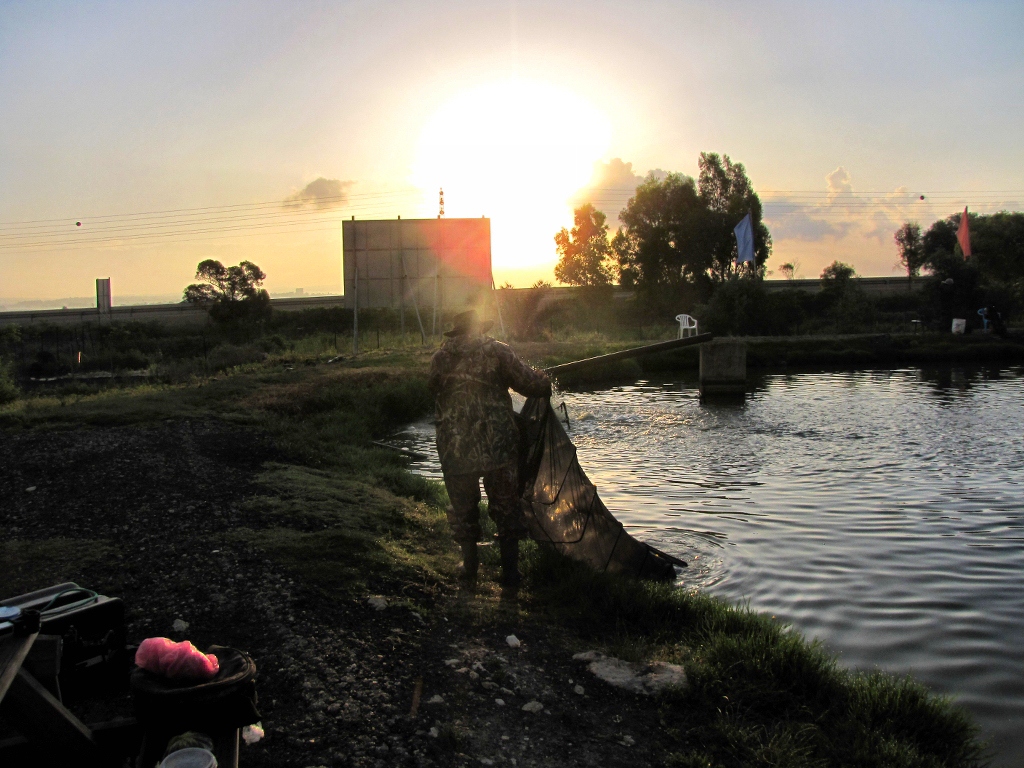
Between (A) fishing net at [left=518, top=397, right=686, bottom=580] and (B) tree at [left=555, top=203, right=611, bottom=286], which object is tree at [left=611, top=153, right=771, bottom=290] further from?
(A) fishing net at [left=518, top=397, right=686, bottom=580]

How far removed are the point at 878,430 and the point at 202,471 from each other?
1164 cm

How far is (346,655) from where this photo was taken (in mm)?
4285

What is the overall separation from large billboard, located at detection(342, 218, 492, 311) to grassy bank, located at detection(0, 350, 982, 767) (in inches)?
815

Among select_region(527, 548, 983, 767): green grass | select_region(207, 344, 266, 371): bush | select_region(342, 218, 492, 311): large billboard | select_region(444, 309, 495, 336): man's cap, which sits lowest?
select_region(527, 548, 983, 767): green grass

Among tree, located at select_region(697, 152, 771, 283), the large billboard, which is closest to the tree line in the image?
tree, located at select_region(697, 152, 771, 283)

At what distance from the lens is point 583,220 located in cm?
6775

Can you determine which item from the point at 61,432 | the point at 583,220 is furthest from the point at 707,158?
the point at 61,432

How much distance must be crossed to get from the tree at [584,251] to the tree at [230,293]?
87.3ft

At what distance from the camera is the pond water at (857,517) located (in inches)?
211

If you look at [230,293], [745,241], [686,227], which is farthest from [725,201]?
[230,293]

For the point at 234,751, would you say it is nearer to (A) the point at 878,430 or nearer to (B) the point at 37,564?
(B) the point at 37,564

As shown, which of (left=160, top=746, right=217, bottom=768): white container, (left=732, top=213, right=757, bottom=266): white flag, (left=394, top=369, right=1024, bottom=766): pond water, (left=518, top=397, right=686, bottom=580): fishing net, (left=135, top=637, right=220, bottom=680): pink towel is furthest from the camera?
(left=732, top=213, right=757, bottom=266): white flag

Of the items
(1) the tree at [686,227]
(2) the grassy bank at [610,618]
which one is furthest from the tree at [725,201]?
(2) the grassy bank at [610,618]

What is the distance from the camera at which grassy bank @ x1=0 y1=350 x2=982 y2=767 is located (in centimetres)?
370
